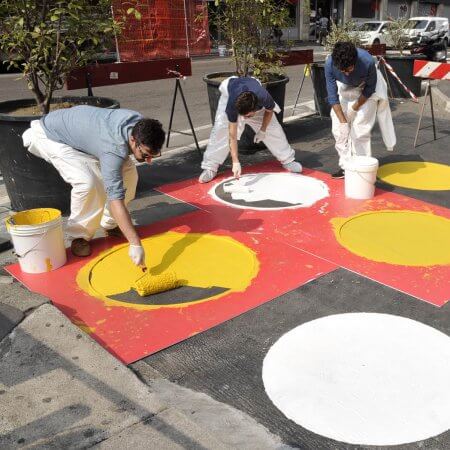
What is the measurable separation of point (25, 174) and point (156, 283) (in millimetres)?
2158

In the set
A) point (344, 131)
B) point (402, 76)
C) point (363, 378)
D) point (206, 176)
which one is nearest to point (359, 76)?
point (344, 131)

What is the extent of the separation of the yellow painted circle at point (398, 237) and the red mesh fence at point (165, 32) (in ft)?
47.8

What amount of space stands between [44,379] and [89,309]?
85cm

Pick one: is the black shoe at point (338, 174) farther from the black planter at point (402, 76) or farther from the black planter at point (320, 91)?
the black planter at point (402, 76)

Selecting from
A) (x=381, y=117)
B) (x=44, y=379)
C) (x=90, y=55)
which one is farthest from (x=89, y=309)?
(x=381, y=117)

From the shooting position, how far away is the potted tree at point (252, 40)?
23.2ft

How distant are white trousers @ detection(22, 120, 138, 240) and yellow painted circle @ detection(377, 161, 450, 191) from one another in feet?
10.8

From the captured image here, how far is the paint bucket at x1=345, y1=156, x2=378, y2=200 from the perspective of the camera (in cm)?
502

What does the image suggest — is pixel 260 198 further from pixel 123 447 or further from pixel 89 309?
pixel 123 447

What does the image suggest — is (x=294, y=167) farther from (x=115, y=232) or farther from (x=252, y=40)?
(x=115, y=232)

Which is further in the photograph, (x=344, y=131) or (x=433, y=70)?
(x=433, y=70)

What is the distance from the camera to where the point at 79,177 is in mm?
3908

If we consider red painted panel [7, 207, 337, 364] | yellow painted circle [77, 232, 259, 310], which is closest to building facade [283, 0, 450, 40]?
yellow painted circle [77, 232, 259, 310]

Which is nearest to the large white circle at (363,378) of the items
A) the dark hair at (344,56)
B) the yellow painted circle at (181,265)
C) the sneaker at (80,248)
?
the yellow painted circle at (181,265)
